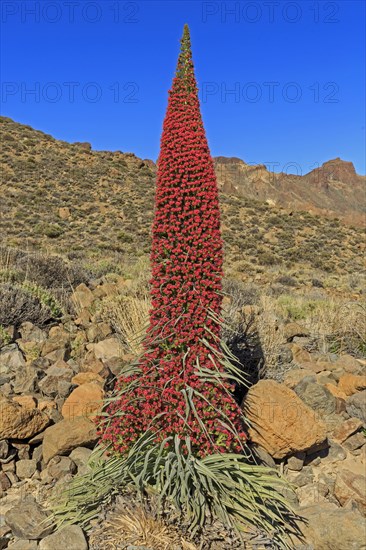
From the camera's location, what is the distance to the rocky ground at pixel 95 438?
2.86 metres

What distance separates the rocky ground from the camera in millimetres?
2863

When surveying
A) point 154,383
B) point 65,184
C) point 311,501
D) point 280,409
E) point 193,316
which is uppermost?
point 65,184

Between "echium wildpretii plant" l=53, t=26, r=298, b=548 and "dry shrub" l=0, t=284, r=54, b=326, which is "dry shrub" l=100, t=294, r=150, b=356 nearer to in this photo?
"dry shrub" l=0, t=284, r=54, b=326

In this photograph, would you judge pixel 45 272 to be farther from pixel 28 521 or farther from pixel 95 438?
pixel 28 521

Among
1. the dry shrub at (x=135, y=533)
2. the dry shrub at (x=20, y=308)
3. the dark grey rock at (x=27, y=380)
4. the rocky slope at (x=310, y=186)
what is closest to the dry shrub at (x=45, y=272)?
the dry shrub at (x=20, y=308)

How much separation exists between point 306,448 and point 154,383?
1.55 metres

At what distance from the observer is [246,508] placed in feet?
9.29

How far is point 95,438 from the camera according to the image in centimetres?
354

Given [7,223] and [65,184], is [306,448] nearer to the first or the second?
[7,223]

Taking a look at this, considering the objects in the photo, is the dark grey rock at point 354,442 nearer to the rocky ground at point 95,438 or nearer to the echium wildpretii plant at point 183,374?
the rocky ground at point 95,438

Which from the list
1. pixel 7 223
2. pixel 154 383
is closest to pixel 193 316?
pixel 154 383

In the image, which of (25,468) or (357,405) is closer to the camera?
(25,468)

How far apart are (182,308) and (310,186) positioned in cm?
12254

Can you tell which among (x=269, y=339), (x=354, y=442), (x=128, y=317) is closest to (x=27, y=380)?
(x=128, y=317)
